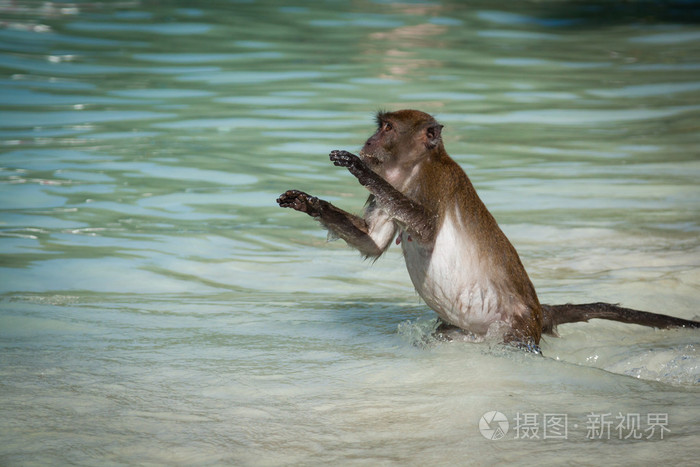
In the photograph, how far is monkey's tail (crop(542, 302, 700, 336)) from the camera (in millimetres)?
4559

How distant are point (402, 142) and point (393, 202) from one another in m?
0.34

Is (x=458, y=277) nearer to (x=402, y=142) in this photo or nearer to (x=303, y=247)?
(x=402, y=142)

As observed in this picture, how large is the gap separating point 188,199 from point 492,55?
7.91m

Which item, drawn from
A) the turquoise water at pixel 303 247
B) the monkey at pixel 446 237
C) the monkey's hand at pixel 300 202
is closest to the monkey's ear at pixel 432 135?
the monkey at pixel 446 237

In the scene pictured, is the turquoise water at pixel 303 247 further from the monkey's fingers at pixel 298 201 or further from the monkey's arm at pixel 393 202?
the monkey's fingers at pixel 298 201

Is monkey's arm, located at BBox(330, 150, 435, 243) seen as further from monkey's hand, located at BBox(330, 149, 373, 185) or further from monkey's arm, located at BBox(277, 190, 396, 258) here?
monkey's arm, located at BBox(277, 190, 396, 258)

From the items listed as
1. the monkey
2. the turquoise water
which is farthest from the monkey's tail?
the monkey

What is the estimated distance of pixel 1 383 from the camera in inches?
155

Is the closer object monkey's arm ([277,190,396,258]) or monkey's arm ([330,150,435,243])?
monkey's arm ([330,150,435,243])

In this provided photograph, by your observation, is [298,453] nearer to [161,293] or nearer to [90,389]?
[90,389]

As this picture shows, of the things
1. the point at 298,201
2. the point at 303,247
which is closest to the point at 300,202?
the point at 298,201

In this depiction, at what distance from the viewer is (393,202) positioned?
13.5 ft

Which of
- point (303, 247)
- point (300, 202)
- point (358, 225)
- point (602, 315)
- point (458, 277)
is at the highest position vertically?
point (300, 202)

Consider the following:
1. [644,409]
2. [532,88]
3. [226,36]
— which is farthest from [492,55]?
[644,409]
